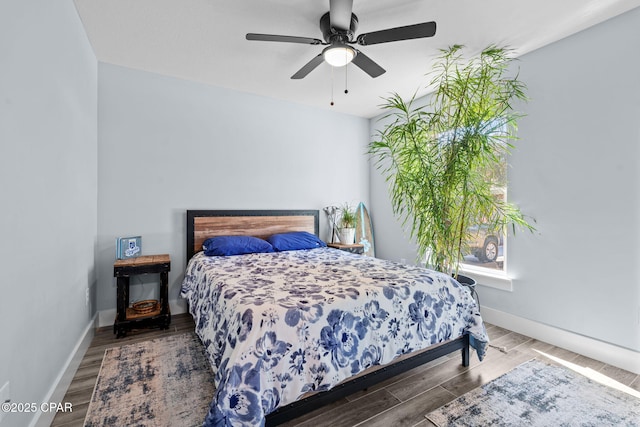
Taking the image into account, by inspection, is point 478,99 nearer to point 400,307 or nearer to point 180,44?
point 400,307

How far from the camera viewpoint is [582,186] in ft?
8.39

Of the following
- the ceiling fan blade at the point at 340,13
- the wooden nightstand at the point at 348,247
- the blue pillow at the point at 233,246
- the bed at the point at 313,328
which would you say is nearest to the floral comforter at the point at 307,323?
the bed at the point at 313,328

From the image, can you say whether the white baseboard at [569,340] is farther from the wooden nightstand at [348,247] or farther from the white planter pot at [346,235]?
the white planter pot at [346,235]

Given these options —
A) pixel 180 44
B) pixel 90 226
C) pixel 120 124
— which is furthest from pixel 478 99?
pixel 90 226

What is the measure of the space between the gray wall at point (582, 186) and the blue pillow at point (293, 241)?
2.23 metres

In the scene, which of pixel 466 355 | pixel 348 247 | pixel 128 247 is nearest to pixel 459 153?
pixel 466 355

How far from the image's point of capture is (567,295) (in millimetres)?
2652

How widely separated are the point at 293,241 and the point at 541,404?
266 centimetres

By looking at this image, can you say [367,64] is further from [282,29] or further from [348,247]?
[348,247]

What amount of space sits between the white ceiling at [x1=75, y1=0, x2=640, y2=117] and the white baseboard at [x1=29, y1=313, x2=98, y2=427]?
2.65 m

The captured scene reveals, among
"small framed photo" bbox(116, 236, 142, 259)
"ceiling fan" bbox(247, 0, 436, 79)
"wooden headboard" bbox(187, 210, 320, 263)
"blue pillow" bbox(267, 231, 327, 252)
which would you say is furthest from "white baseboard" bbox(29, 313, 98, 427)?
"ceiling fan" bbox(247, 0, 436, 79)

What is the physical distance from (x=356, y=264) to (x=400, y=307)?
2.74 ft

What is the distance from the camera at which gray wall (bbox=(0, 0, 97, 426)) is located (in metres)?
1.29

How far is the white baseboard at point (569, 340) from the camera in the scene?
2279 millimetres
